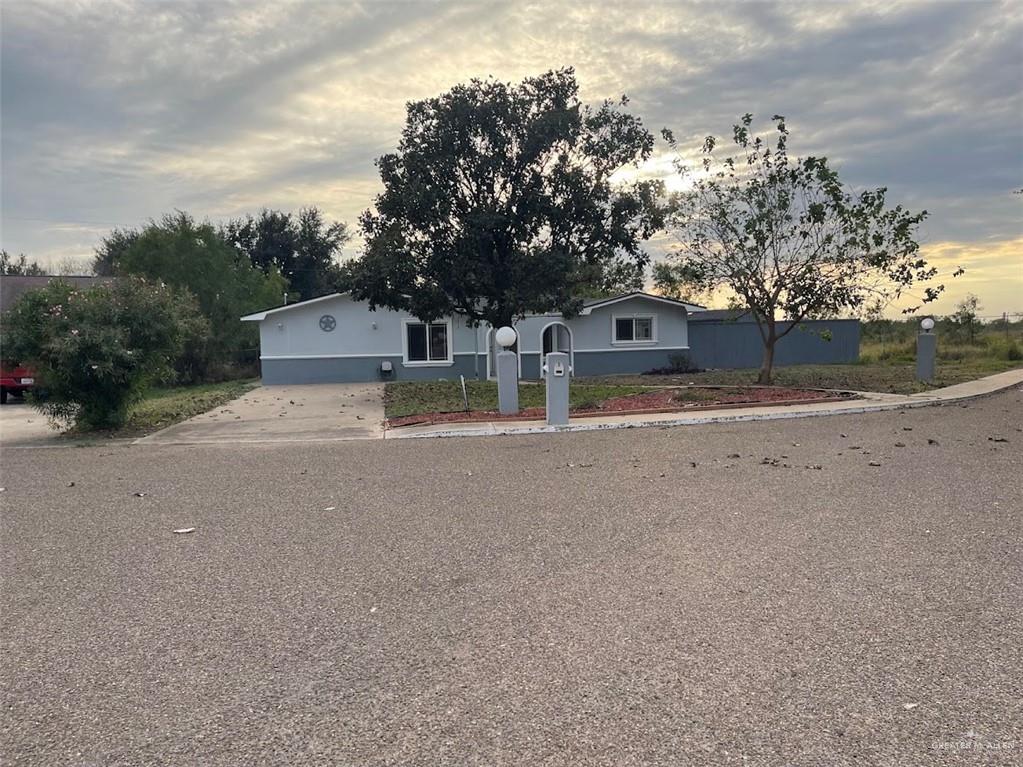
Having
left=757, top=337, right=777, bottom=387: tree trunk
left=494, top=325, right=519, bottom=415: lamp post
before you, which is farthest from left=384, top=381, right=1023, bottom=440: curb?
left=757, top=337, right=777, bottom=387: tree trunk

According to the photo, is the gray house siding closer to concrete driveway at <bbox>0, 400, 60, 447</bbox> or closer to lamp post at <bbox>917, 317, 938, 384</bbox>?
concrete driveway at <bbox>0, 400, 60, 447</bbox>

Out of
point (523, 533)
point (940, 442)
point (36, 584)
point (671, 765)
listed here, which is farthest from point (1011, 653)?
point (940, 442)

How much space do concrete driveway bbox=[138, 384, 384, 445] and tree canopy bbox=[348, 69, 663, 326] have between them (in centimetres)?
373

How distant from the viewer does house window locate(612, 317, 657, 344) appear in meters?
26.5

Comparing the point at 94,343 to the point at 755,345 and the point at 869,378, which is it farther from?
the point at 755,345

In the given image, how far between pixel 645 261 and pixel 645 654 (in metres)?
19.3

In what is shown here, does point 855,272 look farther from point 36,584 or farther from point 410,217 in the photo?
point 36,584

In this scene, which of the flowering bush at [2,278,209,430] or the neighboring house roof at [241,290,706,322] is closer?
A: the flowering bush at [2,278,209,430]

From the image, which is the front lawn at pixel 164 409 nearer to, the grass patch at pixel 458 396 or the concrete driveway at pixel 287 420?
the concrete driveway at pixel 287 420

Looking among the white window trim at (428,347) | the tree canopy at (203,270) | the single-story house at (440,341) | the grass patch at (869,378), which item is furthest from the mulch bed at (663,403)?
the tree canopy at (203,270)

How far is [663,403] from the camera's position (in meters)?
14.5

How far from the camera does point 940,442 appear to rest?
9336mm

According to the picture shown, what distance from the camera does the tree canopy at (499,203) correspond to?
19.4m

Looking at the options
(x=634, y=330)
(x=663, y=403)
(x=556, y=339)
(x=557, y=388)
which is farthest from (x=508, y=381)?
(x=634, y=330)
